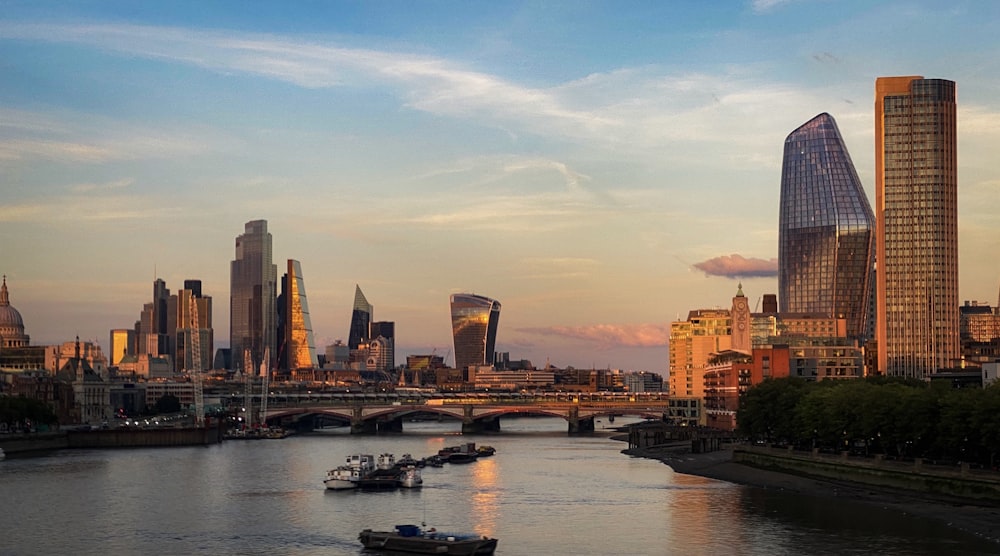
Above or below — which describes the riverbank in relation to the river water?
above

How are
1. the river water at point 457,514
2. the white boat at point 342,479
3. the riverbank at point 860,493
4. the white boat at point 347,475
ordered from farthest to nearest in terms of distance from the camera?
the white boat at point 347,475
the white boat at point 342,479
the riverbank at point 860,493
the river water at point 457,514

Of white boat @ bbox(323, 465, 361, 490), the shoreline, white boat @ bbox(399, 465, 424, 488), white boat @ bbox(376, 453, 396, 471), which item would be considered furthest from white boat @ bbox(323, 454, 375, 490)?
the shoreline

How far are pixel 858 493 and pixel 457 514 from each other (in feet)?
97.7

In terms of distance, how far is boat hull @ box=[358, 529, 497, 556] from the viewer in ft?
265

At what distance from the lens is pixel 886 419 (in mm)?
114750

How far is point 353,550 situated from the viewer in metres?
84.8

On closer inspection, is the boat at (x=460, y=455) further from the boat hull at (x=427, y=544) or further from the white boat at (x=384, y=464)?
the boat hull at (x=427, y=544)

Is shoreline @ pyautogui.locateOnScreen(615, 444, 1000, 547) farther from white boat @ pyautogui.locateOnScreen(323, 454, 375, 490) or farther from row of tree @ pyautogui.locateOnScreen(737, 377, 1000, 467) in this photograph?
white boat @ pyautogui.locateOnScreen(323, 454, 375, 490)

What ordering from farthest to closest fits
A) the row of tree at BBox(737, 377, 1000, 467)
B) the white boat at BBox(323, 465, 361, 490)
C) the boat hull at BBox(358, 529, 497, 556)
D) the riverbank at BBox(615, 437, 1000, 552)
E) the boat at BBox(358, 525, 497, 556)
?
the white boat at BBox(323, 465, 361, 490) → the row of tree at BBox(737, 377, 1000, 467) → the riverbank at BBox(615, 437, 1000, 552) → the boat at BBox(358, 525, 497, 556) → the boat hull at BBox(358, 529, 497, 556)

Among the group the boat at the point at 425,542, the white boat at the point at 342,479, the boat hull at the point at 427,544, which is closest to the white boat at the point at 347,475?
the white boat at the point at 342,479

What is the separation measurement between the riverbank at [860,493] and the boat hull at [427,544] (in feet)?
93.9

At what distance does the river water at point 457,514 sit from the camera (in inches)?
3378

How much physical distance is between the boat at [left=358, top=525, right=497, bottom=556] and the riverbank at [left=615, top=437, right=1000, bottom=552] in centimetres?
2872

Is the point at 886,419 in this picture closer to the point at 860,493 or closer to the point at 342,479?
the point at 860,493
